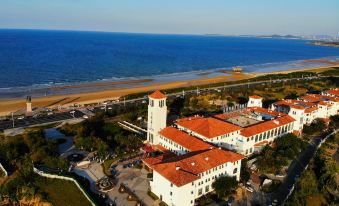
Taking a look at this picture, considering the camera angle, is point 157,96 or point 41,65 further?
point 41,65

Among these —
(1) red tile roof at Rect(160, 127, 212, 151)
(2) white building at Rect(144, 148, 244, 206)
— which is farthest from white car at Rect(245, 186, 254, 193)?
(1) red tile roof at Rect(160, 127, 212, 151)

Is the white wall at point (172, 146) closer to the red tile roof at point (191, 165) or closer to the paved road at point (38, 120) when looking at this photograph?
the red tile roof at point (191, 165)

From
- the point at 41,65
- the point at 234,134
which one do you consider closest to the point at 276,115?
the point at 234,134

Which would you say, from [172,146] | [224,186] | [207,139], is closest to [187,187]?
[224,186]

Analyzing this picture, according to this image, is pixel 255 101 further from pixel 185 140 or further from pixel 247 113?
pixel 185 140

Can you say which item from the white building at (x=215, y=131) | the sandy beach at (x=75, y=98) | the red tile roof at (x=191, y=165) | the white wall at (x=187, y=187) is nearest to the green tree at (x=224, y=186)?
the white wall at (x=187, y=187)

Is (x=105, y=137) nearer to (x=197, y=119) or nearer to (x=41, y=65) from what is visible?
(x=197, y=119)
